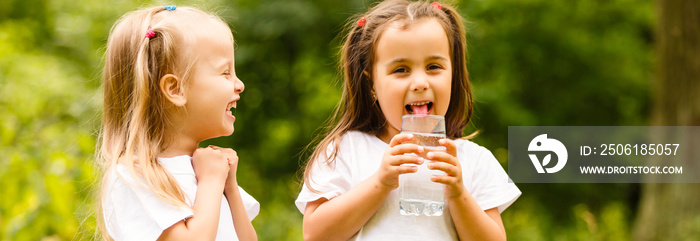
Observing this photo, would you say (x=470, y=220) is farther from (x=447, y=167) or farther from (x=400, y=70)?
(x=400, y=70)

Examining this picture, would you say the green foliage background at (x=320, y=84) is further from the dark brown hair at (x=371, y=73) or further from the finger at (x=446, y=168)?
the finger at (x=446, y=168)

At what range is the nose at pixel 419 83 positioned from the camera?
2412 mm

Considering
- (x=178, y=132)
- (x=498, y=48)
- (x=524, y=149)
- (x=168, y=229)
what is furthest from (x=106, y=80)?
(x=524, y=149)

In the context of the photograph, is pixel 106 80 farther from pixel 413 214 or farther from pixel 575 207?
pixel 575 207

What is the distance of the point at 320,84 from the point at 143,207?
16.1ft

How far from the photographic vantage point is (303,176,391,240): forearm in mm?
2355

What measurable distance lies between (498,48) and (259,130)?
110 inches

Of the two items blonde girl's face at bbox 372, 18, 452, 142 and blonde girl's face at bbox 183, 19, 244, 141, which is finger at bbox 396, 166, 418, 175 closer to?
blonde girl's face at bbox 372, 18, 452, 142

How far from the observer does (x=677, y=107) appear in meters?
6.75

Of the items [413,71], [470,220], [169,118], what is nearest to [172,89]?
[169,118]

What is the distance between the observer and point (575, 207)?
846 cm

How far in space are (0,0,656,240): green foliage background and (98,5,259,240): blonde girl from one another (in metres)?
2.62

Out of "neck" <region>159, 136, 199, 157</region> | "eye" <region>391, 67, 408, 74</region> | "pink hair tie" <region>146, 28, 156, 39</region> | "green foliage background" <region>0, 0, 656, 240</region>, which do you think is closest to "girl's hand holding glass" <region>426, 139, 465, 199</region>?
"eye" <region>391, 67, 408, 74</region>

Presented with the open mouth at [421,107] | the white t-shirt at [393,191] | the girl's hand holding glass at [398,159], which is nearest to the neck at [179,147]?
the white t-shirt at [393,191]
